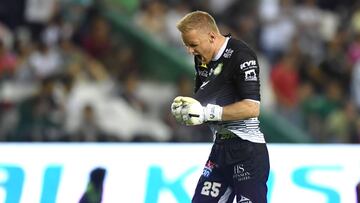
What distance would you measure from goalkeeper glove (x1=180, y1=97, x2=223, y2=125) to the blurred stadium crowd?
6242 millimetres

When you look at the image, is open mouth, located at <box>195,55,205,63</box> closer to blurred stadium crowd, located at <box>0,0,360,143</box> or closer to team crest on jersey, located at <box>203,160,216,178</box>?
team crest on jersey, located at <box>203,160,216,178</box>

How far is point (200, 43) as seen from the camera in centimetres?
699

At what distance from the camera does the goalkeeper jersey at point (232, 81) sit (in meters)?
7.02

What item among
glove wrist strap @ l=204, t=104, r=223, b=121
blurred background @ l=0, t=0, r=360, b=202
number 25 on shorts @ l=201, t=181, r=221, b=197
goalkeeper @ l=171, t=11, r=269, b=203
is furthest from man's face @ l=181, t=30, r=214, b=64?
blurred background @ l=0, t=0, r=360, b=202

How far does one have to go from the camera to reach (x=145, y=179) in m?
9.61

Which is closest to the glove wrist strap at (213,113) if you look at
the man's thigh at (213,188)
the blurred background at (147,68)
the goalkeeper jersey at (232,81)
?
the goalkeeper jersey at (232,81)

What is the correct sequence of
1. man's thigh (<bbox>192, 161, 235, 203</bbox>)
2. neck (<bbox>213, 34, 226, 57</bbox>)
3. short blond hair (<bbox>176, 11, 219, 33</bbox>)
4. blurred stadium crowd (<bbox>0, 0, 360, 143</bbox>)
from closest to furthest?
short blond hair (<bbox>176, 11, 219, 33</bbox>)
neck (<bbox>213, 34, 226, 57</bbox>)
man's thigh (<bbox>192, 161, 235, 203</bbox>)
blurred stadium crowd (<bbox>0, 0, 360, 143</bbox>)

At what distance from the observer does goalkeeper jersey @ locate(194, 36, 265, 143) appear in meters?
7.02

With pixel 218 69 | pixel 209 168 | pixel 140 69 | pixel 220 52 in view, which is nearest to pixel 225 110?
pixel 218 69

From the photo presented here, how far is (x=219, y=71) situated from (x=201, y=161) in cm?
267

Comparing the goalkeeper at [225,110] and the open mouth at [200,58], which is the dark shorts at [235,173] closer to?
the goalkeeper at [225,110]

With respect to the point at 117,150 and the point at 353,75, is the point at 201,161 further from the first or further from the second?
the point at 353,75

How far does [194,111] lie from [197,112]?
0.02 metres

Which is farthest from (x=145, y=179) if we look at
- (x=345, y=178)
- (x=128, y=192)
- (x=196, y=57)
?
(x=196, y=57)
